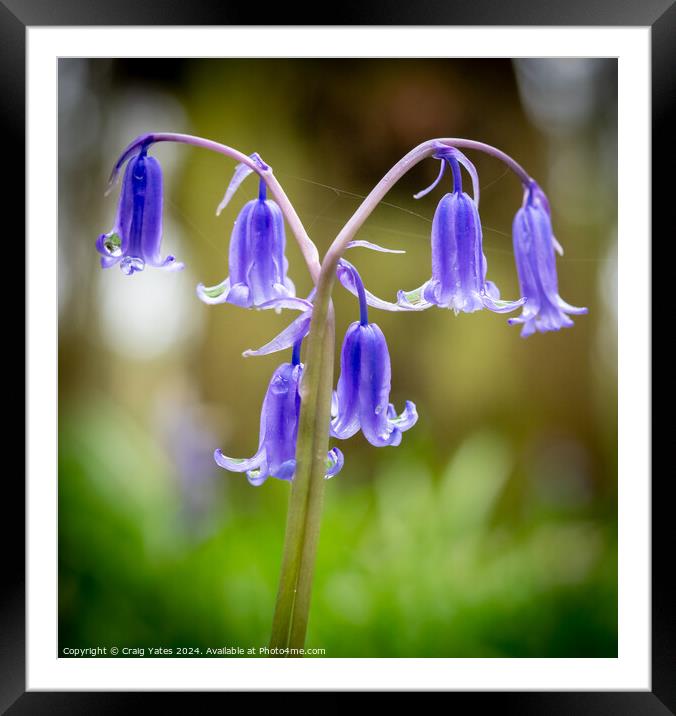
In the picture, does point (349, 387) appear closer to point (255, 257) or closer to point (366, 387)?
point (366, 387)

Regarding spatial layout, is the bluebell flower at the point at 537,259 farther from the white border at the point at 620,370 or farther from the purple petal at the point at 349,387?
the white border at the point at 620,370

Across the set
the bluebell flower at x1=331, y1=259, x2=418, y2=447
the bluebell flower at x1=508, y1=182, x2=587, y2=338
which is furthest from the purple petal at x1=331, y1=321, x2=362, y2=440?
the bluebell flower at x1=508, y1=182, x2=587, y2=338

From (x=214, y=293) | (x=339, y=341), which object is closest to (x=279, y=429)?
(x=214, y=293)

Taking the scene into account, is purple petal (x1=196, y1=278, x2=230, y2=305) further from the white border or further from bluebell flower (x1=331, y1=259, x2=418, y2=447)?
the white border

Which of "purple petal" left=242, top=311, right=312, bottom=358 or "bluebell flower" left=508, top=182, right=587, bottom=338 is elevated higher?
"bluebell flower" left=508, top=182, right=587, bottom=338

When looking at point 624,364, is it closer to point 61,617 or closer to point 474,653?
point 474,653
